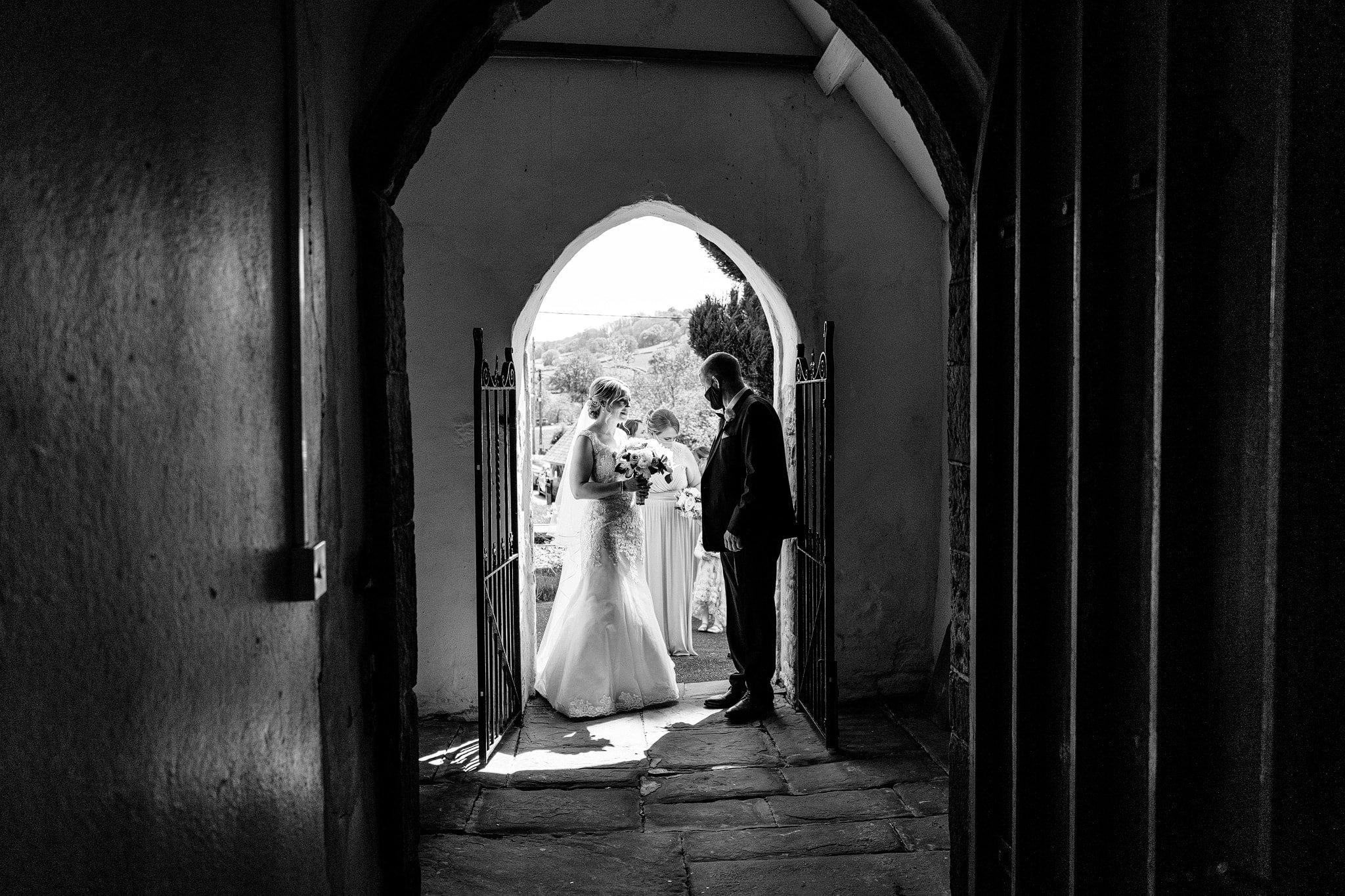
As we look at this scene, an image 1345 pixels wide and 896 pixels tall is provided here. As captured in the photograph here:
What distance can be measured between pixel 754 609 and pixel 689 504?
2013 millimetres

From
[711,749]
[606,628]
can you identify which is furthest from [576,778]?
[606,628]

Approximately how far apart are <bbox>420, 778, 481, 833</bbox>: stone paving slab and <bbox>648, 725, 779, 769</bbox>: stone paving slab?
2.95ft

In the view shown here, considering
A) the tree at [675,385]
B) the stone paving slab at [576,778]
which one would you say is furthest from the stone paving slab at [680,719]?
the tree at [675,385]

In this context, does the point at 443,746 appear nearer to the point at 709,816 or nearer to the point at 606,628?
the point at 606,628

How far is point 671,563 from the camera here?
7.07m

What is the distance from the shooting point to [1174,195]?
5.73 feet

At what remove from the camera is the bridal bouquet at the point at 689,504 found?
23.2 feet

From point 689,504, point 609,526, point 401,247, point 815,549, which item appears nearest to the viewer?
point 401,247

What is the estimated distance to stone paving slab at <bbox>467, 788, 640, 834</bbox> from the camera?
3.90 m

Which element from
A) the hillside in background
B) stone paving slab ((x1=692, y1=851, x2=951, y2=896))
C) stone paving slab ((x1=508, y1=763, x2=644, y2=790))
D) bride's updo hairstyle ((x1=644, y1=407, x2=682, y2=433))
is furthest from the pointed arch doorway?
the hillside in background

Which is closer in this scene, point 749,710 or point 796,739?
point 796,739

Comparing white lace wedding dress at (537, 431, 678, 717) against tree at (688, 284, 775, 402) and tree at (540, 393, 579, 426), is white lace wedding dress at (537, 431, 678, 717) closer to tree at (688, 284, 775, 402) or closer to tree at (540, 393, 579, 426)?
tree at (688, 284, 775, 402)

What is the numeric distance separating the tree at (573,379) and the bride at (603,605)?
820cm

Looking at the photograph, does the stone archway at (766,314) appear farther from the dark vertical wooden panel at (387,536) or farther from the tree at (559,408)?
the tree at (559,408)
